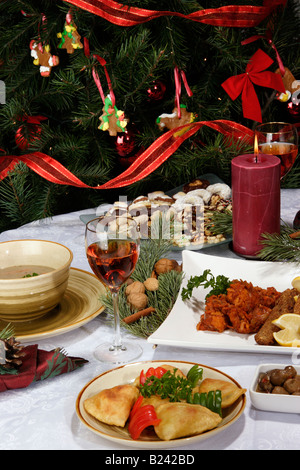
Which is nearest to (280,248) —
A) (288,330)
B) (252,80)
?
(288,330)

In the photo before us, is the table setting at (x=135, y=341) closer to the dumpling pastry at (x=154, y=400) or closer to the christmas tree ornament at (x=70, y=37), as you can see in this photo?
the dumpling pastry at (x=154, y=400)

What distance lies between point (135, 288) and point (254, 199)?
365 mm

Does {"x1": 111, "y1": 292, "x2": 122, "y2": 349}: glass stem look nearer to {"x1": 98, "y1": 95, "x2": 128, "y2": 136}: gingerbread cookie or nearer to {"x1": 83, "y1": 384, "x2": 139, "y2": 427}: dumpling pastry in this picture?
{"x1": 83, "y1": 384, "x2": 139, "y2": 427}: dumpling pastry

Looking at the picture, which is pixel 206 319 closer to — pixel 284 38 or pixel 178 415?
pixel 178 415

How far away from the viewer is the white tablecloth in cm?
78

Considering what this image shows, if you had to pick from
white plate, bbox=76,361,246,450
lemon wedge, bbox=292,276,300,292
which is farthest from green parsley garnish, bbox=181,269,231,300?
white plate, bbox=76,361,246,450

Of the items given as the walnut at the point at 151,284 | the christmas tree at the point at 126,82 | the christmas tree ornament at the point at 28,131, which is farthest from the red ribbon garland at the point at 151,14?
the walnut at the point at 151,284

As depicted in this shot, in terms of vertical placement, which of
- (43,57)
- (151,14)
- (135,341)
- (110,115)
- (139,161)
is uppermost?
(151,14)

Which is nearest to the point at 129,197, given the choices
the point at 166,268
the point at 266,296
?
the point at 166,268

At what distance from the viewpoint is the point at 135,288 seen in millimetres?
1117

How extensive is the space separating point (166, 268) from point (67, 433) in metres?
0.47

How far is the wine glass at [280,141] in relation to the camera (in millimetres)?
1477

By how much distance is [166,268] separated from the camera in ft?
3.98

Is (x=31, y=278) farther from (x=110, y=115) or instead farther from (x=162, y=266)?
(x=110, y=115)
